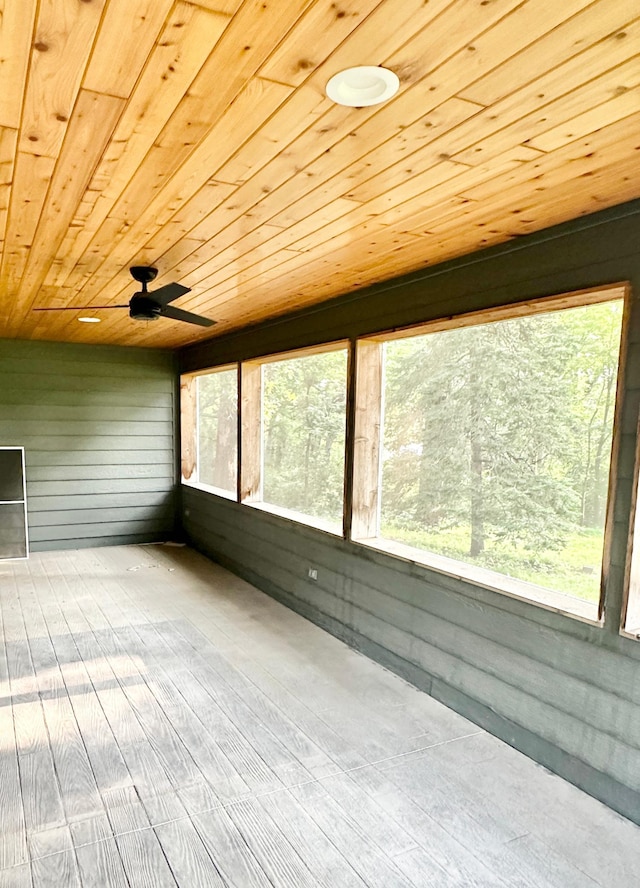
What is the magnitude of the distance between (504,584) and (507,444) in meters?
3.51

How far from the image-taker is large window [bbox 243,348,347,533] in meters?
7.92

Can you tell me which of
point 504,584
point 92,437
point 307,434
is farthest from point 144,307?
point 307,434

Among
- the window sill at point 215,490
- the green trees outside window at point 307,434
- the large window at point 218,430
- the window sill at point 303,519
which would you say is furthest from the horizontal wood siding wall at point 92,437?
the window sill at point 303,519

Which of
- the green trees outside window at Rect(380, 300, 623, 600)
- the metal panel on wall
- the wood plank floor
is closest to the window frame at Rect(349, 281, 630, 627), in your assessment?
the green trees outside window at Rect(380, 300, 623, 600)

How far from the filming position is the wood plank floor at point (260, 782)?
1930 mm

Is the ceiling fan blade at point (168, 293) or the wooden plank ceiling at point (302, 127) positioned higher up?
the wooden plank ceiling at point (302, 127)

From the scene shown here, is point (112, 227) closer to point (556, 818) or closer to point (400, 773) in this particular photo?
point (400, 773)

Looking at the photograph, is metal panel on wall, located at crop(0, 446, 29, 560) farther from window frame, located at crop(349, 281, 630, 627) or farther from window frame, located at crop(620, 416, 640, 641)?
window frame, located at crop(620, 416, 640, 641)

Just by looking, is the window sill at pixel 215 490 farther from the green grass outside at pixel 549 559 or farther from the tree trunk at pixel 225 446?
the tree trunk at pixel 225 446

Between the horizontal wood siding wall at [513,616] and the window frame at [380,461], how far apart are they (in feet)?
0.11

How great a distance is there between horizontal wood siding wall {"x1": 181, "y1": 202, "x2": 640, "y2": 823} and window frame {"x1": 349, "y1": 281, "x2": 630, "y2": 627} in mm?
35

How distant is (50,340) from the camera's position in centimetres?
636

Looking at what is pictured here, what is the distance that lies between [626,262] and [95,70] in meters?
1.97

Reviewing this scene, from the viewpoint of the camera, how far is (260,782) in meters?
2.38
